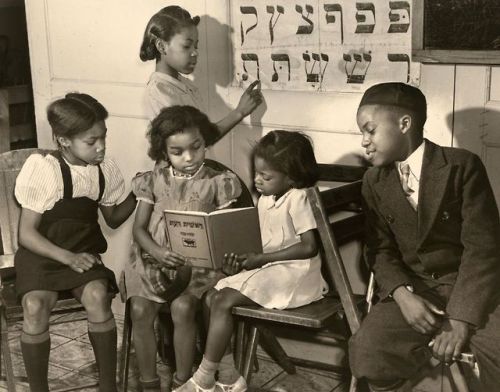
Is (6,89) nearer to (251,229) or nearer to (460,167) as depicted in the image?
(251,229)

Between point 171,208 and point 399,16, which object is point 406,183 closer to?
point 399,16

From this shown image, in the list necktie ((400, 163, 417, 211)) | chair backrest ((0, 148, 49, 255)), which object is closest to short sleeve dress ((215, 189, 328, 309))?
necktie ((400, 163, 417, 211))

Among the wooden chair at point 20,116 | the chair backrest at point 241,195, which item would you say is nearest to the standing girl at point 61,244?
the chair backrest at point 241,195

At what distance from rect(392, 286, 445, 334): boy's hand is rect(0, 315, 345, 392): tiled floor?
933 millimetres

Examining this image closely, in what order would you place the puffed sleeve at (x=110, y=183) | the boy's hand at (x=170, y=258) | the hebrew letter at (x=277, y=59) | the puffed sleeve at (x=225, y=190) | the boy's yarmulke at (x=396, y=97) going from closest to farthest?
the boy's yarmulke at (x=396, y=97), the boy's hand at (x=170, y=258), the puffed sleeve at (x=225, y=190), the puffed sleeve at (x=110, y=183), the hebrew letter at (x=277, y=59)

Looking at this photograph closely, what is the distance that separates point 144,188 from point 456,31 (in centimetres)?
132

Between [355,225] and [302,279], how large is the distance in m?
0.29

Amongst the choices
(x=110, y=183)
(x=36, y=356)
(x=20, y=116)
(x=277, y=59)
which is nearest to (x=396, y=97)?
(x=277, y=59)

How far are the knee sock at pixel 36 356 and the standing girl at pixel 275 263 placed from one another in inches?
21.9

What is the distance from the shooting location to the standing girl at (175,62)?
3.48m

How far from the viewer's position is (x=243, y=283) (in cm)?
302

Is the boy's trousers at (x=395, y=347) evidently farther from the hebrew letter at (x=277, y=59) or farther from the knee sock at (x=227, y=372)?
the hebrew letter at (x=277, y=59)

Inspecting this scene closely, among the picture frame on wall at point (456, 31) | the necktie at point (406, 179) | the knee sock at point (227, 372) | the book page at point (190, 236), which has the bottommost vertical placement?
the knee sock at point (227, 372)

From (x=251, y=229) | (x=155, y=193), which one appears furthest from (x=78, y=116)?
(x=251, y=229)
